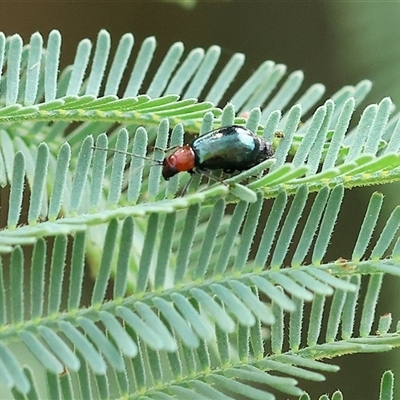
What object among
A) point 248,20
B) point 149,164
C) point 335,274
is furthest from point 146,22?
point 335,274

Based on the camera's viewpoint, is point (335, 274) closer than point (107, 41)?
Yes

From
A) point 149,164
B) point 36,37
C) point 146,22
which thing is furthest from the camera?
point 146,22

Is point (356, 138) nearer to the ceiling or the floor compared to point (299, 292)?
nearer to the ceiling

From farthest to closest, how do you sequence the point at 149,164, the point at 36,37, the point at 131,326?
the point at 36,37
the point at 149,164
the point at 131,326

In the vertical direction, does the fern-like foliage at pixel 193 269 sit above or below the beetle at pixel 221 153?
below

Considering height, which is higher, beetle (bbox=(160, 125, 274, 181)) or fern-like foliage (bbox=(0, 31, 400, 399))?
beetle (bbox=(160, 125, 274, 181))

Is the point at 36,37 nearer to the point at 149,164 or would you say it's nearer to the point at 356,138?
the point at 149,164

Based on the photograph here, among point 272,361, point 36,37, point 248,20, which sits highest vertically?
point 248,20

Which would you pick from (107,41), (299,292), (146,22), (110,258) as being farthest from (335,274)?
(146,22)

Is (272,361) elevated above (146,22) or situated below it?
below
